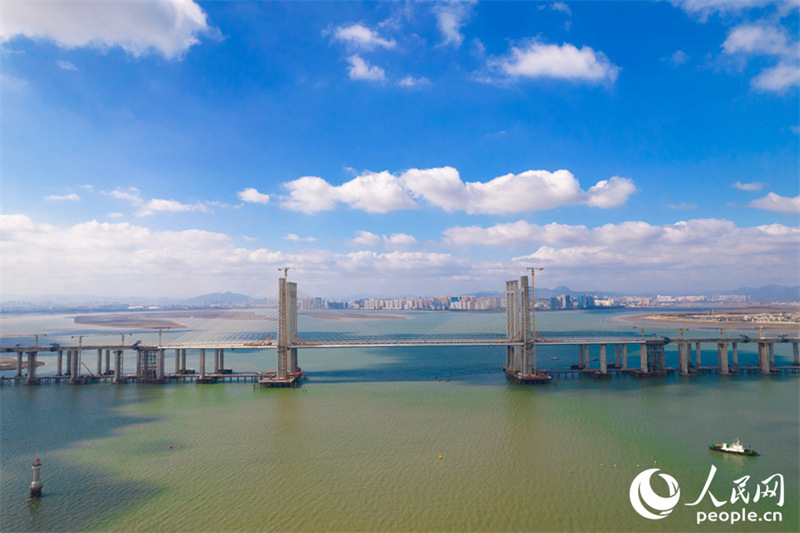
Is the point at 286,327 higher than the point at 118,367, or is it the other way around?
the point at 286,327

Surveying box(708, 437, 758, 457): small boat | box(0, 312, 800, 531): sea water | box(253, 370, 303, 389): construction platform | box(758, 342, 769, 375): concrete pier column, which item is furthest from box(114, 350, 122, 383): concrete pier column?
box(758, 342, 769, 375): concrete pier column

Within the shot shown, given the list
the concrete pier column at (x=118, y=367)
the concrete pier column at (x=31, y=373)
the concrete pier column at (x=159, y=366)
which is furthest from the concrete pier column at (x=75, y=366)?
the concrete pier column at (x=159, y=366)

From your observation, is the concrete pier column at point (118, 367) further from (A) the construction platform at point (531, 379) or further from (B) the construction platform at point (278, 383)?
(A) the construction platform at point (531, 379)

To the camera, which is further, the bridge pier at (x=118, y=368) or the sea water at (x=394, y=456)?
the bridge pier at (x=118, y=368)

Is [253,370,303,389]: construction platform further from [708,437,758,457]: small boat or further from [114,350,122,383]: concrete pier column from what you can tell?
[708,437,758,457]: small boat

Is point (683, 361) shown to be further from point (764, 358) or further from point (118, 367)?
point (118, 367)

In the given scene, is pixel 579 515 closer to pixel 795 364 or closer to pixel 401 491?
pixel 401 491

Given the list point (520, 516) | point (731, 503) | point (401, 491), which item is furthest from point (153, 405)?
point (731, 503)

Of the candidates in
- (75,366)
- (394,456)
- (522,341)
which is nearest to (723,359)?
(522,341)
